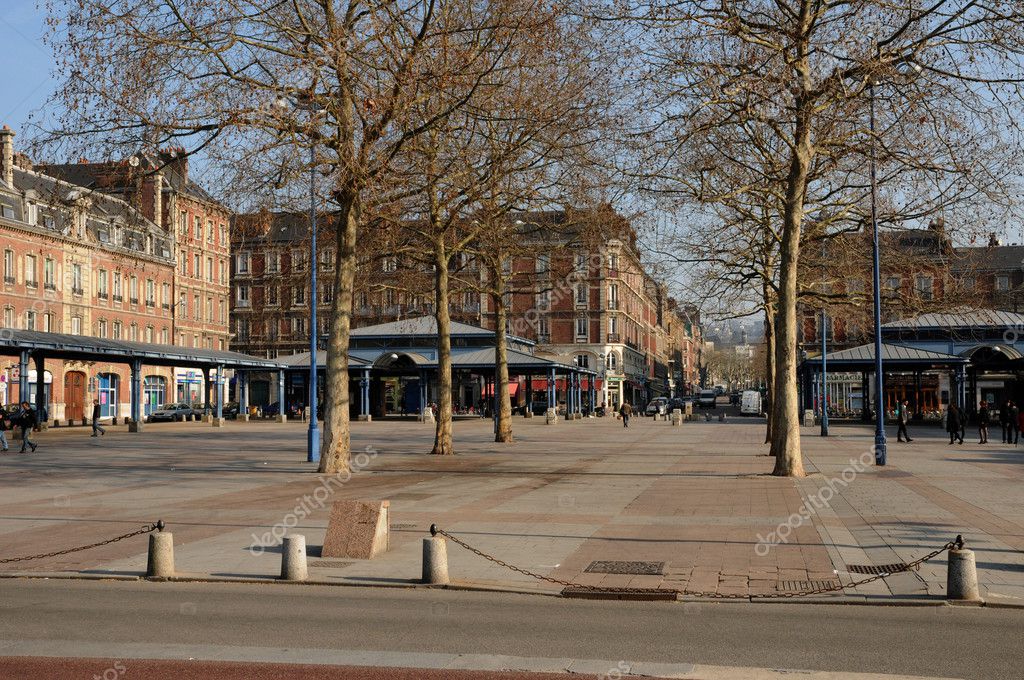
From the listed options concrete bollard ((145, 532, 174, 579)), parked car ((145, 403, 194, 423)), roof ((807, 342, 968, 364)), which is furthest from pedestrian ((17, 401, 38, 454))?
roof ((807, 342, 968, 364))

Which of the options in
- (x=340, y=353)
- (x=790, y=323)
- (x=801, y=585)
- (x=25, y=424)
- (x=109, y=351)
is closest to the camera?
(x=801, y=585)

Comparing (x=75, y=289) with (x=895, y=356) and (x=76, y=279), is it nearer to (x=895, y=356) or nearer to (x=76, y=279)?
(x=76, y=279)

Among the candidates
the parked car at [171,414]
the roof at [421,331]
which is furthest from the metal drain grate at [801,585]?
the parked car at [171,414]

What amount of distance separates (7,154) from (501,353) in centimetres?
4451

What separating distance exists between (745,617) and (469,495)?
1178cm

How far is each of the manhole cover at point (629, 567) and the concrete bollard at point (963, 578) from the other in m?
3.26

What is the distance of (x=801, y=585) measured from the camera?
38.1 feet

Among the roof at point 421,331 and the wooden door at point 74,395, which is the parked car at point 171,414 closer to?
the wooden door at point 74,395

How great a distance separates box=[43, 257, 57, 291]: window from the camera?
66750 millimetres

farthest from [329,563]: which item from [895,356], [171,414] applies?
[171,414]

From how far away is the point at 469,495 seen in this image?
845 inches

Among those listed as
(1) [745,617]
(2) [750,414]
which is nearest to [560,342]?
(2) [750,414]

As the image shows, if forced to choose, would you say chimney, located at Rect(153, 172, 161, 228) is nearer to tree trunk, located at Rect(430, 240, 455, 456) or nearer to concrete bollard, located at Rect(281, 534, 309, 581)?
tree trunk, located at Rect(430, 240, 455, 456)

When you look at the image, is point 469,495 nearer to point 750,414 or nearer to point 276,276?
point 276,276
